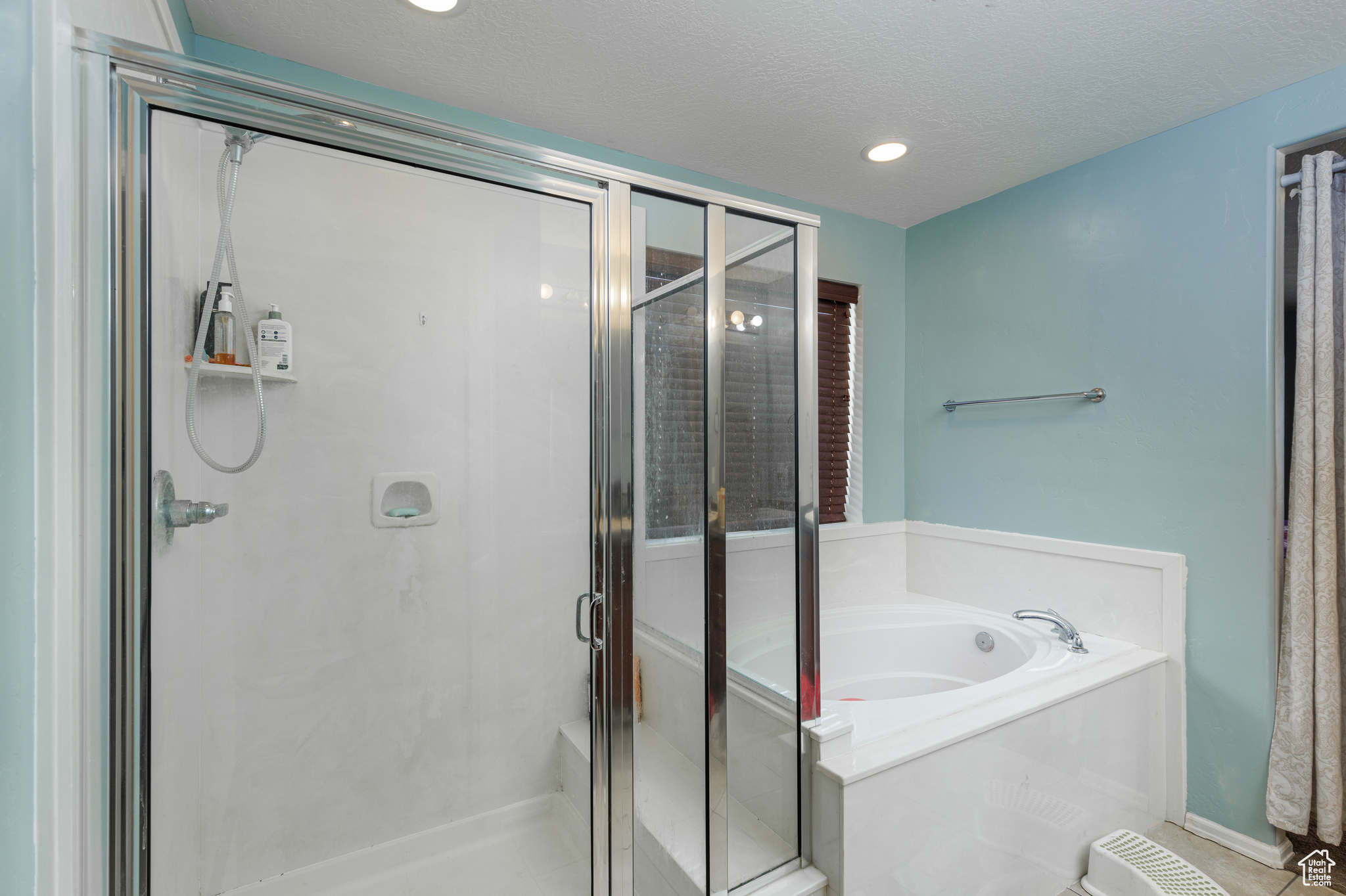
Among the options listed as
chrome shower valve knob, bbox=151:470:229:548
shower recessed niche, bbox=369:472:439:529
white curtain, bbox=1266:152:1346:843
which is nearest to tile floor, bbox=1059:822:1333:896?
white curtain, bbox=1266:152:1346:843

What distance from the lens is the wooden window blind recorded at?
2697mm

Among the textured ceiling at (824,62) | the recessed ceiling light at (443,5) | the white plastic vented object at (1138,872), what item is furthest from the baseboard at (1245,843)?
the recessed ceiling light at (443,5)

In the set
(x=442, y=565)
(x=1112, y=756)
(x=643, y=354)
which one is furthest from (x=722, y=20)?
(x=1112, y=756)

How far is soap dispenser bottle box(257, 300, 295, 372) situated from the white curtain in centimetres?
271

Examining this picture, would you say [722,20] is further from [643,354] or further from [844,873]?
[844,873]

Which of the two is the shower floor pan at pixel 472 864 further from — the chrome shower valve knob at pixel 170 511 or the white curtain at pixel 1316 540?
the white curtain at pixel 1316 540

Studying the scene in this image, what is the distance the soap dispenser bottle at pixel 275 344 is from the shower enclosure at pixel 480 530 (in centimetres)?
2

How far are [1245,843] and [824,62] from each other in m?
2.61

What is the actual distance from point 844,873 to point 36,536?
1.53 meters

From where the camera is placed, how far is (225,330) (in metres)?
1.24

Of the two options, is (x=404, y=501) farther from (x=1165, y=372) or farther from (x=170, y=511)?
(x=1165, y=372)

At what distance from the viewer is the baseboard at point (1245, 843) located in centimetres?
A: 174

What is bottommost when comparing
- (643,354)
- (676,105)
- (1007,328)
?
(643,354)

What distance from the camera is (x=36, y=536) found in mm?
686
